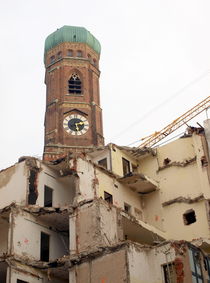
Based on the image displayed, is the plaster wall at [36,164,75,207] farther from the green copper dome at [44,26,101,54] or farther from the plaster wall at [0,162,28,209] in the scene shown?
the green copper dome at [44,26,101,54]

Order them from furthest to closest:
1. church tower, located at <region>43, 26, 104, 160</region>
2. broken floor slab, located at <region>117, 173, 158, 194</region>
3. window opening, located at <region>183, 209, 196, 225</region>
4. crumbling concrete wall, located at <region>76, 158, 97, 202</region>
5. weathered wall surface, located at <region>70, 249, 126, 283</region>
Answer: church tower, located at <region>43, 26, 104, 160</region> < broken floor slab, located at <region>117, 173, 158, 194</region> < window opening, located at <region>183, 209, 196, 225</region> < crumbling concrete wall, located at <region>76, 158, 97, 202</region> < weathered wall surface, located at <region>70, 249, 126, 283</region>

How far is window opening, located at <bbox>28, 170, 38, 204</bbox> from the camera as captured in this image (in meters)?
42.4

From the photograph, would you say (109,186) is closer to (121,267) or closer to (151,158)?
(151,158)

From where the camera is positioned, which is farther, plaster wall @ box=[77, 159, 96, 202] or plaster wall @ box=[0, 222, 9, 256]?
plaster wall @ box=[77, 159, 96, 202]

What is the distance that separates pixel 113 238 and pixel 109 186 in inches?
319

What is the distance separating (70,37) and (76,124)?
16.1 m

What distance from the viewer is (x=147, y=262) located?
35.4 m

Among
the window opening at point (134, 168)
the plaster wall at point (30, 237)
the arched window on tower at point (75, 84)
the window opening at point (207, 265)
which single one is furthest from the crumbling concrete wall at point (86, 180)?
the arched window on tower at point (75, 84)

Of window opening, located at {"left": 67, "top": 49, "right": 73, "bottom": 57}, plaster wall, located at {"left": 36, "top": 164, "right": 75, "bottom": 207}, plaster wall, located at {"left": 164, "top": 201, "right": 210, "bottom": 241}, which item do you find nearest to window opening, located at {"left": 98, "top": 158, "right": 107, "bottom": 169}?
plaster wall, located at {"left": 36, "top": 164, "right": 75, "bottom": 207}

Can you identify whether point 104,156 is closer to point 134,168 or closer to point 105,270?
point 134,168

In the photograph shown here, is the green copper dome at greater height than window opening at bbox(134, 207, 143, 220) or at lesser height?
greater

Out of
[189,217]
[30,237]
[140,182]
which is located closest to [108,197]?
[140,182]

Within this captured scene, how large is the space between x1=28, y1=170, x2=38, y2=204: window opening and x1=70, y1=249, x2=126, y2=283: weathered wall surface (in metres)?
8.06

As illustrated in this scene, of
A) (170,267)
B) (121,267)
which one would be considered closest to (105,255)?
(121,267)
